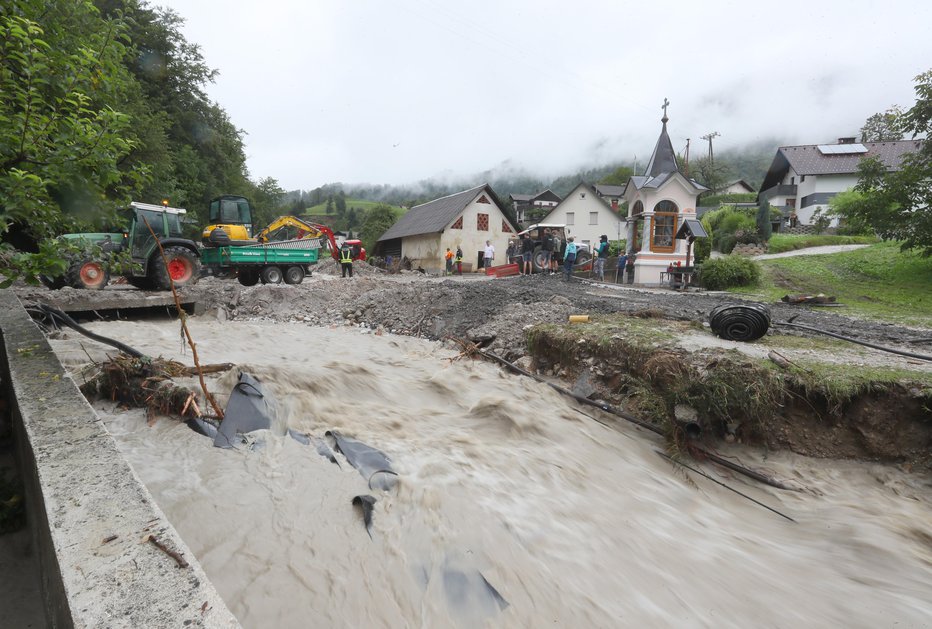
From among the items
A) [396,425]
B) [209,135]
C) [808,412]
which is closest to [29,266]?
[396,425]

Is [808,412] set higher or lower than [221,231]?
lower

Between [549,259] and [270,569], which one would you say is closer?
[270,569]

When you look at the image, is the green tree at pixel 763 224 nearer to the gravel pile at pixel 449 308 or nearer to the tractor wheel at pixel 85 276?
the gravel pile at pixel 449 308

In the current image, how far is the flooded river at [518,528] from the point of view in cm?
252

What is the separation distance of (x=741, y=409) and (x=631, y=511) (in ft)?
6.18

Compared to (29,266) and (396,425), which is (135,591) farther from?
(396,425)

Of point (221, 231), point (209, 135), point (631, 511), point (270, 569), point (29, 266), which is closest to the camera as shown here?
point (270, 569)

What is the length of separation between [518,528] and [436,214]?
3299cm

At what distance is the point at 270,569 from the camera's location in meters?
2.45

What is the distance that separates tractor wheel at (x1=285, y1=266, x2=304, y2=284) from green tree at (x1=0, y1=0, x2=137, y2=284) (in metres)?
13.6

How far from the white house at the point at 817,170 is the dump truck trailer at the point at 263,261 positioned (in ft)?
121

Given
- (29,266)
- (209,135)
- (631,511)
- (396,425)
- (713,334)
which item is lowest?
(631,511)

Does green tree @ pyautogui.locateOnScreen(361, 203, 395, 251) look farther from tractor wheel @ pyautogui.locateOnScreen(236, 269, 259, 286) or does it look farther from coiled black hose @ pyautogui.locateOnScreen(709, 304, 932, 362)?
coiled black hose @ pyautogui.locateOnScreen(709, 304, 932, 362)

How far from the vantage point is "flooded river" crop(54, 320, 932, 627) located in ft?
8.28
